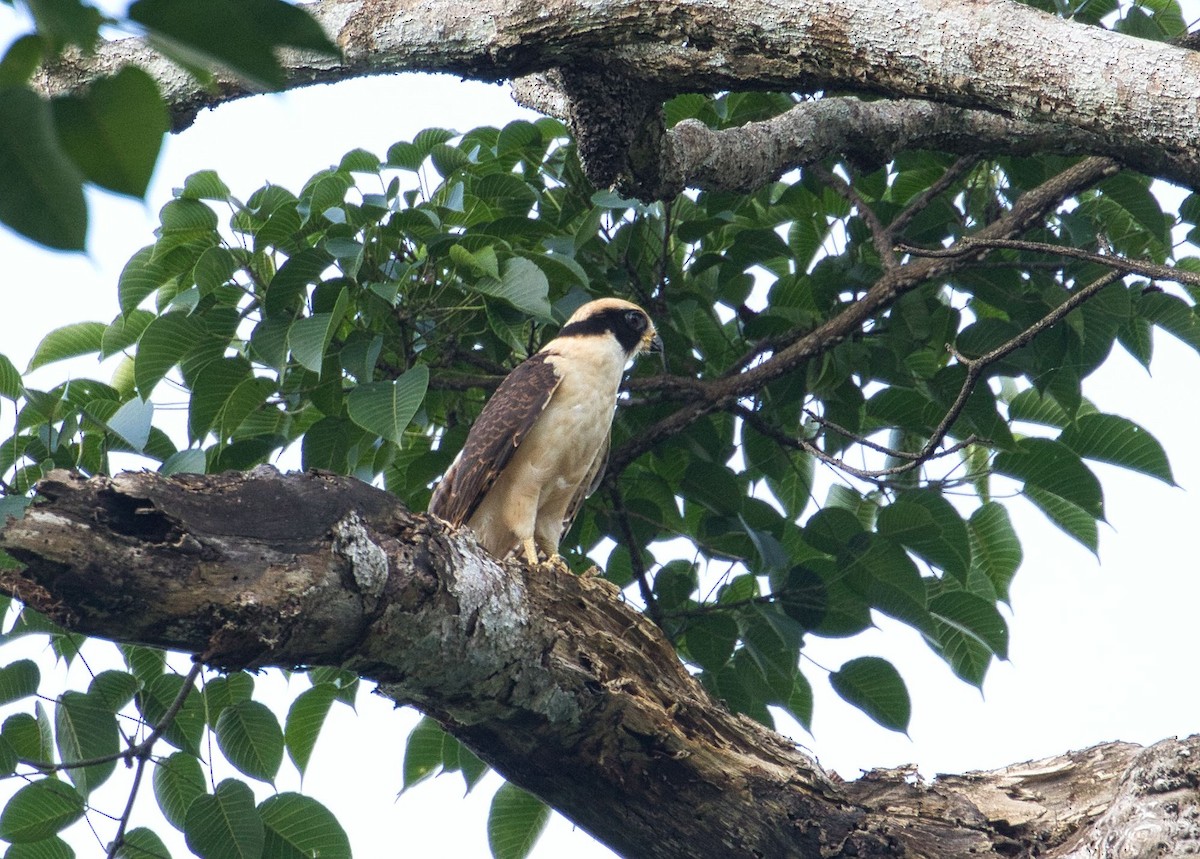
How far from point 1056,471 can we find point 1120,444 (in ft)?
0.81

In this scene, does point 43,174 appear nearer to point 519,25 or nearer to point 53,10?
point 53,10

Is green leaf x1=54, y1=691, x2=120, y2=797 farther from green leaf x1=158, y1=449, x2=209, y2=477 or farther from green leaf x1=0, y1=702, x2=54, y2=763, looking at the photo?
green leaf x1=158, y1=449, x2=209, y2=477

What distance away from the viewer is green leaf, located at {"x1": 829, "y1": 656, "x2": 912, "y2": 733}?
172 inches

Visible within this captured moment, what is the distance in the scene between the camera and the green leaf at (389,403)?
377 cm

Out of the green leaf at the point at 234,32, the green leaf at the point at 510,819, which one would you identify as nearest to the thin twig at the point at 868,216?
the green leaf at the point at 510,819

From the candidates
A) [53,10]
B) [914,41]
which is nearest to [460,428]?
[914,41]

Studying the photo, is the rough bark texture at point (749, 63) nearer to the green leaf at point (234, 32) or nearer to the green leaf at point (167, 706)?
the green leaf at point (167, 706)

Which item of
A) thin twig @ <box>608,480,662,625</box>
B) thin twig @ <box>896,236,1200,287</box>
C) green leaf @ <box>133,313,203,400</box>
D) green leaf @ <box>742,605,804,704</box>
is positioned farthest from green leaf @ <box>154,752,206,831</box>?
thin twig @ <box>896,236,1200,287</box>

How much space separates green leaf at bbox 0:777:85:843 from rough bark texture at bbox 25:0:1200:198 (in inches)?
78.8

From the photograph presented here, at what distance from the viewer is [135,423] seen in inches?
144

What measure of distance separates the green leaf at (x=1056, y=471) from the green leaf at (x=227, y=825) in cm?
290

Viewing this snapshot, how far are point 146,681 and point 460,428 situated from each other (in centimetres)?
172

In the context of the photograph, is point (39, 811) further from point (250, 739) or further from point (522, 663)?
point (522, 663)

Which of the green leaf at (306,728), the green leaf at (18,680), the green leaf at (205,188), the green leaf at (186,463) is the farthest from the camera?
the green leaf at (306,728)
